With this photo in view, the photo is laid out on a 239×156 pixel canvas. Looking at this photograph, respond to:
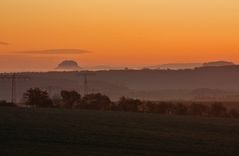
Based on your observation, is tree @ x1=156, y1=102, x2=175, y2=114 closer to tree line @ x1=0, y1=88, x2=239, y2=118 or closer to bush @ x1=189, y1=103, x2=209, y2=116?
tree line @ x1=0, y1=88, x2=239, y2=118

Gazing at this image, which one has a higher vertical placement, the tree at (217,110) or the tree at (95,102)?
the tree at (95,102)

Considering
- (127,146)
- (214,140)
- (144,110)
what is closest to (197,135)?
(214,140)

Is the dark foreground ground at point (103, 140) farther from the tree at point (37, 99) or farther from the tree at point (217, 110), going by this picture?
the tree at point (37, 99)

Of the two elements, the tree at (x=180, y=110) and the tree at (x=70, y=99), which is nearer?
the tree at (x=180, y=110)

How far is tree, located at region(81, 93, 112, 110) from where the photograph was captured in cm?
11425

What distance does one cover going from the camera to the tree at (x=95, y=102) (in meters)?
114

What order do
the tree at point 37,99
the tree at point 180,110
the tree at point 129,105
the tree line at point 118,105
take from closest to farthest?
the tree at point 180,110 < the tree line at point 118,105 < the tree at point 129,105 < the tree at point 37,99

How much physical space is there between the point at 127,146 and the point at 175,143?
17.3ft

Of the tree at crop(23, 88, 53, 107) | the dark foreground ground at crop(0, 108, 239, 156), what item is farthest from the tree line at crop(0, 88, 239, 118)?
the dark foreground ground at crop(0, 108, 239, 156)

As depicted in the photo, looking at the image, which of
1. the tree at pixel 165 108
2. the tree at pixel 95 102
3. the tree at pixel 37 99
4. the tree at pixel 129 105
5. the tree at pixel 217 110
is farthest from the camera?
the tree at pixel 95 102

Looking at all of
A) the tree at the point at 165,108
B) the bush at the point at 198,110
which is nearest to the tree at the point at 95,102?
the tree at the point at 165,108

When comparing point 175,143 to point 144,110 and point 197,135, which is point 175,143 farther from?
point 144,110

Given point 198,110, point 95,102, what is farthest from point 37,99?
point 198,110

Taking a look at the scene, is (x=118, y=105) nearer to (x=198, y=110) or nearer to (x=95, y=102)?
(x=95, y=102)
